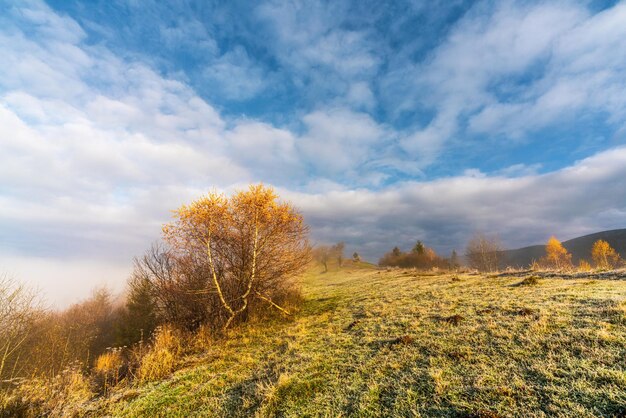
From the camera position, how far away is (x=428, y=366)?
619 centimetres

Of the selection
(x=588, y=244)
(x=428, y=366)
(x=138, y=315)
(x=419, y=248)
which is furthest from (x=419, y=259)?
(x=588, y=244)

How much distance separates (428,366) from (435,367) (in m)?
0.18

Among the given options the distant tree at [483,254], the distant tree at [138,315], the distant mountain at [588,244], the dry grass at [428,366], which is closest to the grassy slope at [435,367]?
the dry grass at [428,366]

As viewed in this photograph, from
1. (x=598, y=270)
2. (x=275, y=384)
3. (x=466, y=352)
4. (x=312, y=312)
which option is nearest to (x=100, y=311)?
(x=312, y=312)

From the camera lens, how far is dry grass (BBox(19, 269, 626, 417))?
4598mm

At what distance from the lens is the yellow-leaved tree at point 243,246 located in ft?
48.0

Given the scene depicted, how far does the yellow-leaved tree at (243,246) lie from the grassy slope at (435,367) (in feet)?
14.5

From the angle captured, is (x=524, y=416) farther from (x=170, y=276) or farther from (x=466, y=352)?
(x=170, y=276)

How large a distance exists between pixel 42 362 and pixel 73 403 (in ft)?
74.0

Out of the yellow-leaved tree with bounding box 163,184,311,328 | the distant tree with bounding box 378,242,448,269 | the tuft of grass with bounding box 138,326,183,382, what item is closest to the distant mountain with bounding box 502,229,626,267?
the distant tree with bounding box 378,242,448,269

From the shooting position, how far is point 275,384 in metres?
6.88

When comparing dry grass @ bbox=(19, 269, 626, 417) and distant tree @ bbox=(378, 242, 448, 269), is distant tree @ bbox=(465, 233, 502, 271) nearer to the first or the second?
distant tree @ bbox=(378, 242, 448, 269)

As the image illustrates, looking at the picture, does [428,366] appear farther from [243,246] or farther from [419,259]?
[419,259]

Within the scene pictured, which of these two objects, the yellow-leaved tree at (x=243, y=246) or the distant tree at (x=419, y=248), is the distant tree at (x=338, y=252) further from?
the yellow-leaved tree at (x=243, y=246)
